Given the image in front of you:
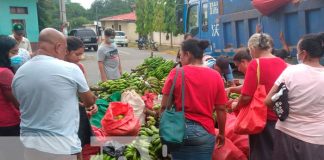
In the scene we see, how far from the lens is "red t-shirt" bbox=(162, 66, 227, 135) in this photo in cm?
344

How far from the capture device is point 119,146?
14.5 ft

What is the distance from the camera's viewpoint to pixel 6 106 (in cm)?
388

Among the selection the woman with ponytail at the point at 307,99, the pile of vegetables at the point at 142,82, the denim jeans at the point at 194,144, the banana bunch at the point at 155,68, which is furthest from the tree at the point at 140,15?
the woman with ponytail at the point at 307,99

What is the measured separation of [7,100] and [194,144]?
1.86 metres

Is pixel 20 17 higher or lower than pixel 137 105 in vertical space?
higher

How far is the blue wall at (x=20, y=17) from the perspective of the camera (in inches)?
943

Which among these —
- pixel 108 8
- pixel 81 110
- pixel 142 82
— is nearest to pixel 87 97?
pixel 81 110

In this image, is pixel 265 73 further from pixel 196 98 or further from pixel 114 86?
pixel 114 86

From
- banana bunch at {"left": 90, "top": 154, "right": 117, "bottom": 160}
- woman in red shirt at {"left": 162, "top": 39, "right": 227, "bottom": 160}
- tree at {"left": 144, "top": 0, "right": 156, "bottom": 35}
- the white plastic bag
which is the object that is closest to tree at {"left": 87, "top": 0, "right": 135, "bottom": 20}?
tree at {"left": 144, "top": 0, "right": 156, "bottom": 35}

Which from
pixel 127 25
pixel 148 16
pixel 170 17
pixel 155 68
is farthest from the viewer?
pixel 127 25

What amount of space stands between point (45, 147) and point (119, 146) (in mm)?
1452

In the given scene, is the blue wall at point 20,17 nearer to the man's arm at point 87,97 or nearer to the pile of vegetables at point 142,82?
the pile of vegetables at point 142,82

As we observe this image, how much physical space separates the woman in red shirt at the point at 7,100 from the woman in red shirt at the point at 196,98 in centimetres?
150

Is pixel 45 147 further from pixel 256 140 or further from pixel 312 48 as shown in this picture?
pixel 312 48
